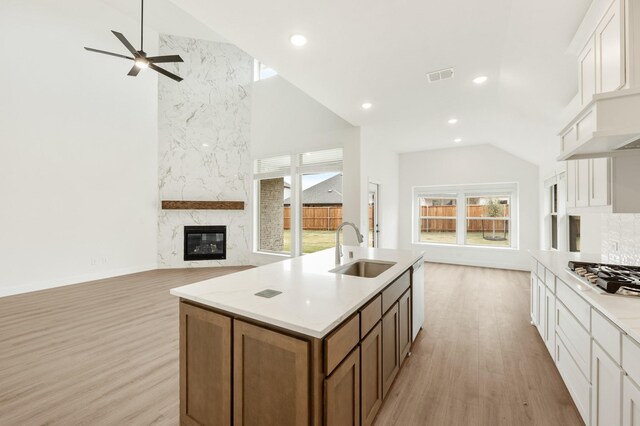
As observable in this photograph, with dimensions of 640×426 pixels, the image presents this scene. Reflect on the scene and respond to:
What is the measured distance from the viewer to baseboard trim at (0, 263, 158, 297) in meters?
4.23

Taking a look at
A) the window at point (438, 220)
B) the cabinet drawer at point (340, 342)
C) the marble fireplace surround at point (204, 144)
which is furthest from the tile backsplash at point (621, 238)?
the marble fireplace surround at point (204, 144)

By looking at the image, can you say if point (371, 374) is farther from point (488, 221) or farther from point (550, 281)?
point (488, 221)

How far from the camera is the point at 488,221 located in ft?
22.2

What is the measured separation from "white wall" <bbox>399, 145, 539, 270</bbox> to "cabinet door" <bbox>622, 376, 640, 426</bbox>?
5.84m

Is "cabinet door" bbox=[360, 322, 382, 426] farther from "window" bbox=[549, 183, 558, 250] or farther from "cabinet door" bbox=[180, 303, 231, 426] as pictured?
"window" bbox=[549, 183, 558, 250]

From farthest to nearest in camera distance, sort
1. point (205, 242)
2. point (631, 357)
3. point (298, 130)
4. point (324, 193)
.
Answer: point (324, 193) < point (205, 242) < point (298, 130) < point (631, 357)

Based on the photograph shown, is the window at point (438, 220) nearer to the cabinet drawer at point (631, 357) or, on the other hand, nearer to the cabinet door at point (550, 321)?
the cabinet door at point (550, 321)

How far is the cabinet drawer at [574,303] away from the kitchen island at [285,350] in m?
1.10

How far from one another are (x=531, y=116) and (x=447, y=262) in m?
3.98

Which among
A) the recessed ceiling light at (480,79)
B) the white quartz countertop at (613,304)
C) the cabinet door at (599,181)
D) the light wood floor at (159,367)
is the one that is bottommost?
the light wood floor at (159,367)

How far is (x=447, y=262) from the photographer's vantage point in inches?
276

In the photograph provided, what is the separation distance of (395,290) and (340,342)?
93 centimetres

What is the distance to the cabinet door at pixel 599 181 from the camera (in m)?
1.84

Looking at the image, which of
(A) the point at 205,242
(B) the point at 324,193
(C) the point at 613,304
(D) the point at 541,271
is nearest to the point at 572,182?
(D) the point at 541,271
